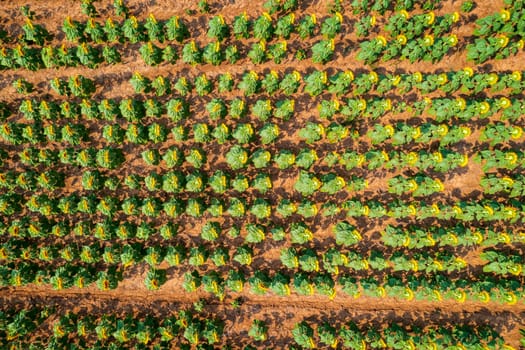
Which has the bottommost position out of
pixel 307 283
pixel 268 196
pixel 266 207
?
pixel 307 283

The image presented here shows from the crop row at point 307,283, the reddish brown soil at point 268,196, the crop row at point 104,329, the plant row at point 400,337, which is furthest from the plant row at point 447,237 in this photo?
the crop row at point 104,329

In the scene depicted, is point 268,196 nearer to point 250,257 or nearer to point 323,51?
point 250,257

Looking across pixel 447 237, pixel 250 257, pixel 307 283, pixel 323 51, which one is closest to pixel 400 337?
pixel 307 283

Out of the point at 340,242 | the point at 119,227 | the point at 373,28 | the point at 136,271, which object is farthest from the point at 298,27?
the point at 136,271

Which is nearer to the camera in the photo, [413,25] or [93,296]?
[413,25]

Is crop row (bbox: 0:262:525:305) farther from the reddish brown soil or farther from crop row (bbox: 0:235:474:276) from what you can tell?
the reddish brown soil

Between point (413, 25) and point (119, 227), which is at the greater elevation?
point (413, 25)

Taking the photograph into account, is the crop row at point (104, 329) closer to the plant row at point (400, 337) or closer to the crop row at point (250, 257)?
the crop row at point (250, 257)

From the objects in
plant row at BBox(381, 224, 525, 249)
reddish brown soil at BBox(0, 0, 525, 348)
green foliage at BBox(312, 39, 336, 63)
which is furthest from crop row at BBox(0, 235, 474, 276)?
green foliage at BBox(312, 39, 336, 63)

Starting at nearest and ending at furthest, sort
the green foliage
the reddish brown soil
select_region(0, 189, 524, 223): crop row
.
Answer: the green foliage < select_region(0, 189, 524, 223): crop row < the reddish brown soil

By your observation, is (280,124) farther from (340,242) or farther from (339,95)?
(340,242)

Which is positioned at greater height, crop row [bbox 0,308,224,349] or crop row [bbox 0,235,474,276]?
crop row [bbox 0,235,474,276]
